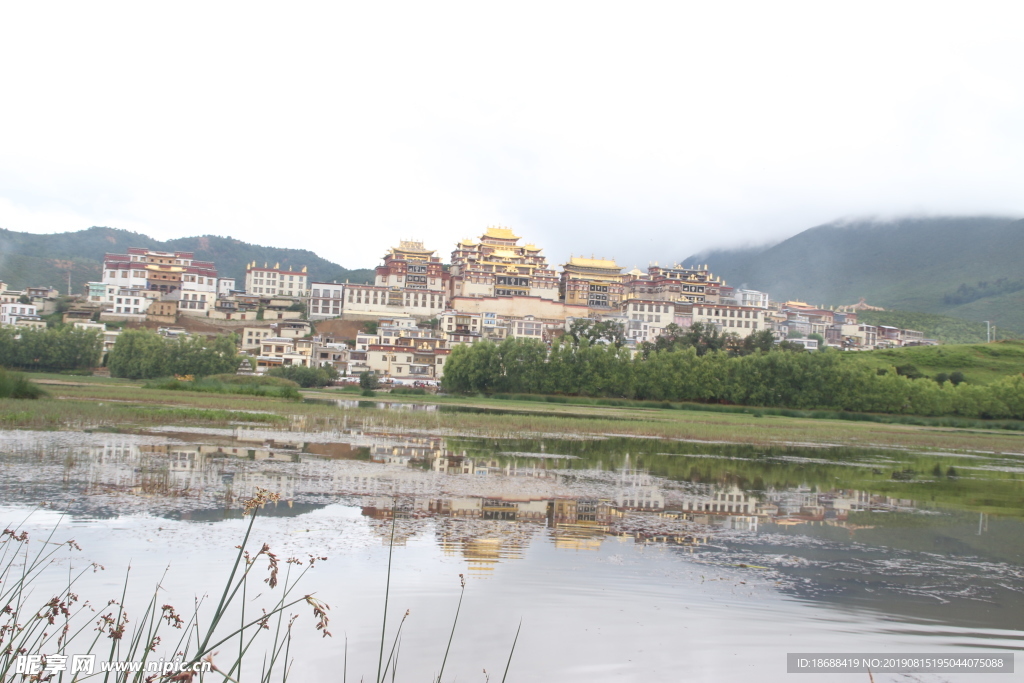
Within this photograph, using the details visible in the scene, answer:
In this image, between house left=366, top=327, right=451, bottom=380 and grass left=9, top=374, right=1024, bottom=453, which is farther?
house left=366, top=327, right=451, bottom=380

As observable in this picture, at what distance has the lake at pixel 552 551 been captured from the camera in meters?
6.41

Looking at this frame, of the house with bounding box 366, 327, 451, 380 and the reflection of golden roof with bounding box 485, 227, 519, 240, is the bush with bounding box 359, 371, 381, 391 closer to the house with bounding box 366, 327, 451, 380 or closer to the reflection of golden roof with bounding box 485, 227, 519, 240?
the house with bounding box 366, 327, 451, 380

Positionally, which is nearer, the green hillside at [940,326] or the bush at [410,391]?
the bush at [410,391]

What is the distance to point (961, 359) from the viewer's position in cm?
8700

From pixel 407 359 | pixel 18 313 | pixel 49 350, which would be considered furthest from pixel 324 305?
pixel 49 350

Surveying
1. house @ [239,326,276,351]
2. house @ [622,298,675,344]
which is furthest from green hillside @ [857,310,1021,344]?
house @ [239,326,276,351]

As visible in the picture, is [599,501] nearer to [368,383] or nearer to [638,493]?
[638,493]

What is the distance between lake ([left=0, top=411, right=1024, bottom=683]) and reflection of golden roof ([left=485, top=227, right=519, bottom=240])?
10475cm

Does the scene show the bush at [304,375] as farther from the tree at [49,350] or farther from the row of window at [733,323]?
the row of window at [733,323]

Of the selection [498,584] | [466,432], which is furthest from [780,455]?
[498,584]

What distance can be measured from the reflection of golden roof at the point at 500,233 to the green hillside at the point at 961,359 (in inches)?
2047

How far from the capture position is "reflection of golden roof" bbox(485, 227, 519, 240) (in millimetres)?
121250

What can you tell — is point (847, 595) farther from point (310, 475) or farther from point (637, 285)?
point (637, 285)

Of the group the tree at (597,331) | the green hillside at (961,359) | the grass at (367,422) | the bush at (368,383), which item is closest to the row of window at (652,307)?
the tree at (597,331)
